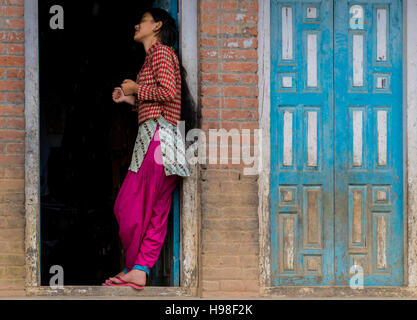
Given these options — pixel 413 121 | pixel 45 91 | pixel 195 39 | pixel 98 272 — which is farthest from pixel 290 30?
pixel 98 272

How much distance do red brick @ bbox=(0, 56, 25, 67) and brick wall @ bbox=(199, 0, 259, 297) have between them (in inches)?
58.0

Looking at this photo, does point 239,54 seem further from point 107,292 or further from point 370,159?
point 107,292

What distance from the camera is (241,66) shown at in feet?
17.1

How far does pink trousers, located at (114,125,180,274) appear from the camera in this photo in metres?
5.22

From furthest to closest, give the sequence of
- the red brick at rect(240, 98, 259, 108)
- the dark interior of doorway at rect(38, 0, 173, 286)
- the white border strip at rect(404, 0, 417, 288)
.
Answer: the dark interior of doorway at rect(38, 0, 173, 286) < the white border strip at rect(404, 0, 417, 288) < the red brick at rect(240, 98, 259, 108)

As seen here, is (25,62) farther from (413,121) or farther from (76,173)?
(413,121)

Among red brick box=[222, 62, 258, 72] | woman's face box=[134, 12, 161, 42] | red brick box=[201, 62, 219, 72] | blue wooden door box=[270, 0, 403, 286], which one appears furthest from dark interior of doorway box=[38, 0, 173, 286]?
blue wooden door box=[270, 0, 403, 286]

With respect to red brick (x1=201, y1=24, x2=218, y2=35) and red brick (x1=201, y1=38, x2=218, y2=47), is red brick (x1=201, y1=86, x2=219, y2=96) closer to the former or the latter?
red brick (x1=201, y1=38, x2=218, y2=47)

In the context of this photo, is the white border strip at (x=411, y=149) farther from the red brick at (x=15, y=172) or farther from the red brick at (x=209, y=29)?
the red brick at (x=15, y=172)

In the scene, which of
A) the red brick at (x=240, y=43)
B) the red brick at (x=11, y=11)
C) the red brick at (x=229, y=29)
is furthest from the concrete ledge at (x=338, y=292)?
the red brick at (x=11, y=11)

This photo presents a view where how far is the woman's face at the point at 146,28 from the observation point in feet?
17.4

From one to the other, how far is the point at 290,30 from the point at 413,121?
128cm

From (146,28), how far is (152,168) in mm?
1181

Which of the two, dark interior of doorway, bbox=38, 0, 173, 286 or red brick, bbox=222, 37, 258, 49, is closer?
red brick, bbox=222, 37, 258, 49
